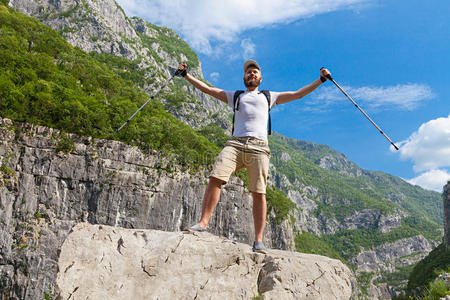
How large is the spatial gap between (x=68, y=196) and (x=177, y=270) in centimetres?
3270

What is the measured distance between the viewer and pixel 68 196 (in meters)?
31.4

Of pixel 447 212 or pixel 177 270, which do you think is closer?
pixel 177 270

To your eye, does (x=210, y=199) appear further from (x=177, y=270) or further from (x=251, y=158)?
(x=177, y=270)

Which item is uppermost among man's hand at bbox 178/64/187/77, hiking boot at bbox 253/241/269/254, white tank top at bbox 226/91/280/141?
man's hand at bbox 178/64/187/77

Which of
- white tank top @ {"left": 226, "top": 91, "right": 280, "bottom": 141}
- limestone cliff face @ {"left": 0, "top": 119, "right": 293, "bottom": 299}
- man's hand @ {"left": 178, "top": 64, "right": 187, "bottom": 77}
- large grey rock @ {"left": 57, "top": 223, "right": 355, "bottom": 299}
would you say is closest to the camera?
large grey rock @ {"left": 57, "top": 223, "right": 355, "bottom": 299}

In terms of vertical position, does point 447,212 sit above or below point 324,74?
above

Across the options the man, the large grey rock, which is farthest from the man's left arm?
the large grey rock

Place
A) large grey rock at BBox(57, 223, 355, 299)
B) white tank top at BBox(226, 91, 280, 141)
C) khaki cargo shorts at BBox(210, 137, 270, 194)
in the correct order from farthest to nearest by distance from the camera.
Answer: white tank top at BBox(226, 91, 280, 141), khaki cargo shorts at BBox(210, 137, 270, 194), large grey rock at BBox(57, 223, 355, 299)

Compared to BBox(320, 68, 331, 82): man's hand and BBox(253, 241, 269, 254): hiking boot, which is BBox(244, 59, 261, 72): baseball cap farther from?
BBox(253, 241, 269, 254): hiking boot

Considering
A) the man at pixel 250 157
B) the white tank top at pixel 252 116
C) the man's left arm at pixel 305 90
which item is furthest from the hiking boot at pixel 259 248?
the man's left arm at pixel 305 90

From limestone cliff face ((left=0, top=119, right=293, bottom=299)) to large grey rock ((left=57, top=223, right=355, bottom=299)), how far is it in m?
25.4

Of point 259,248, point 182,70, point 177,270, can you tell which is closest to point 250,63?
point 182,70

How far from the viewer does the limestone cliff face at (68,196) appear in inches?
1075

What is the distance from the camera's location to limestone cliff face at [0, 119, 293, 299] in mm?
27312
